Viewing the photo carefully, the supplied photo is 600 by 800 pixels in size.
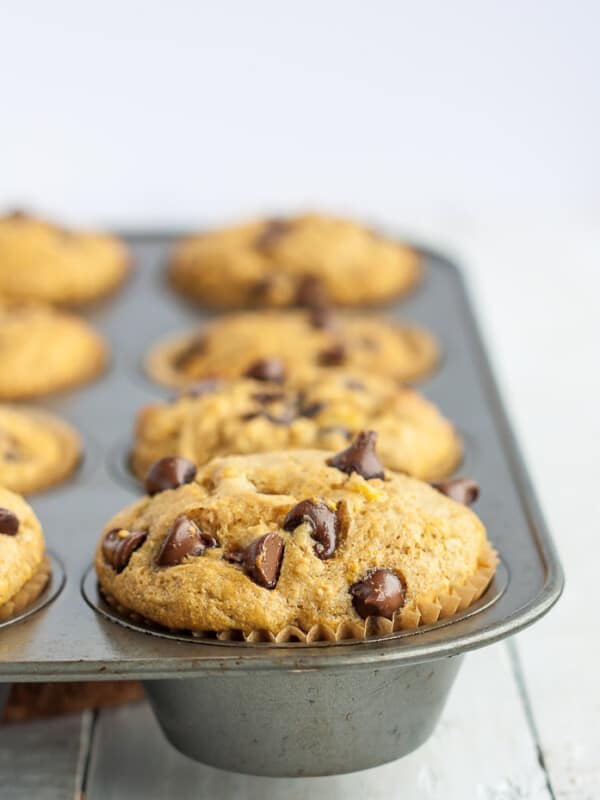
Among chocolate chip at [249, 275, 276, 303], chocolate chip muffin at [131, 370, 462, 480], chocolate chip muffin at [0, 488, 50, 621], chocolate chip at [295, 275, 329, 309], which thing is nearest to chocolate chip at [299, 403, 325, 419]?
chocolate chip muffin at [131, 370, 462, 480]

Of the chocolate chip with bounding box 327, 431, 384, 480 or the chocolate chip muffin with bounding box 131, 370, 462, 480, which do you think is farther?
the chocolate chip muffin with bounding box 131, 370, 462, 480

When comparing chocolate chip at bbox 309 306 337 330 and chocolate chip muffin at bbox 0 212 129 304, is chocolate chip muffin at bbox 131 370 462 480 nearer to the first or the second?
chocolate chip at bbox 309 306 337 330

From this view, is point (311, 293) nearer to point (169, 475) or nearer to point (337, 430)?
point (337, 430)

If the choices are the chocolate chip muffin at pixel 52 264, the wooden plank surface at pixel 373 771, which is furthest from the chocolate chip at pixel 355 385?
the chocolate chip muffin at pixel 52 264

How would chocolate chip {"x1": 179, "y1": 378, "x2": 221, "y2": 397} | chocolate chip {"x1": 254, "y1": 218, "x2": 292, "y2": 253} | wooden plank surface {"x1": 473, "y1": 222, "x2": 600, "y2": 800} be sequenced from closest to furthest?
wooden plank surface {"x1": 473, "y1": 222, "x2": 600, "y2": 800} < chocolate chip {"x1": 179, "y1": 378, "x2": 221, "y2": 397} < chocolate chip {"x1": 254, "y1": 218, "x2": 292, "y2": 253}

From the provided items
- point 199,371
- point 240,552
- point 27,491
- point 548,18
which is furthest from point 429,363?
point 548,18

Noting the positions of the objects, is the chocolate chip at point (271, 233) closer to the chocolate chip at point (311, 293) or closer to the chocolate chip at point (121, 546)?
the chocolate chip at point (311, 293)

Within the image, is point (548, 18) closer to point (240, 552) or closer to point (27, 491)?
point (27, 491)

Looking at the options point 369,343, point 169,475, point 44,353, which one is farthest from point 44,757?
point 369,343
